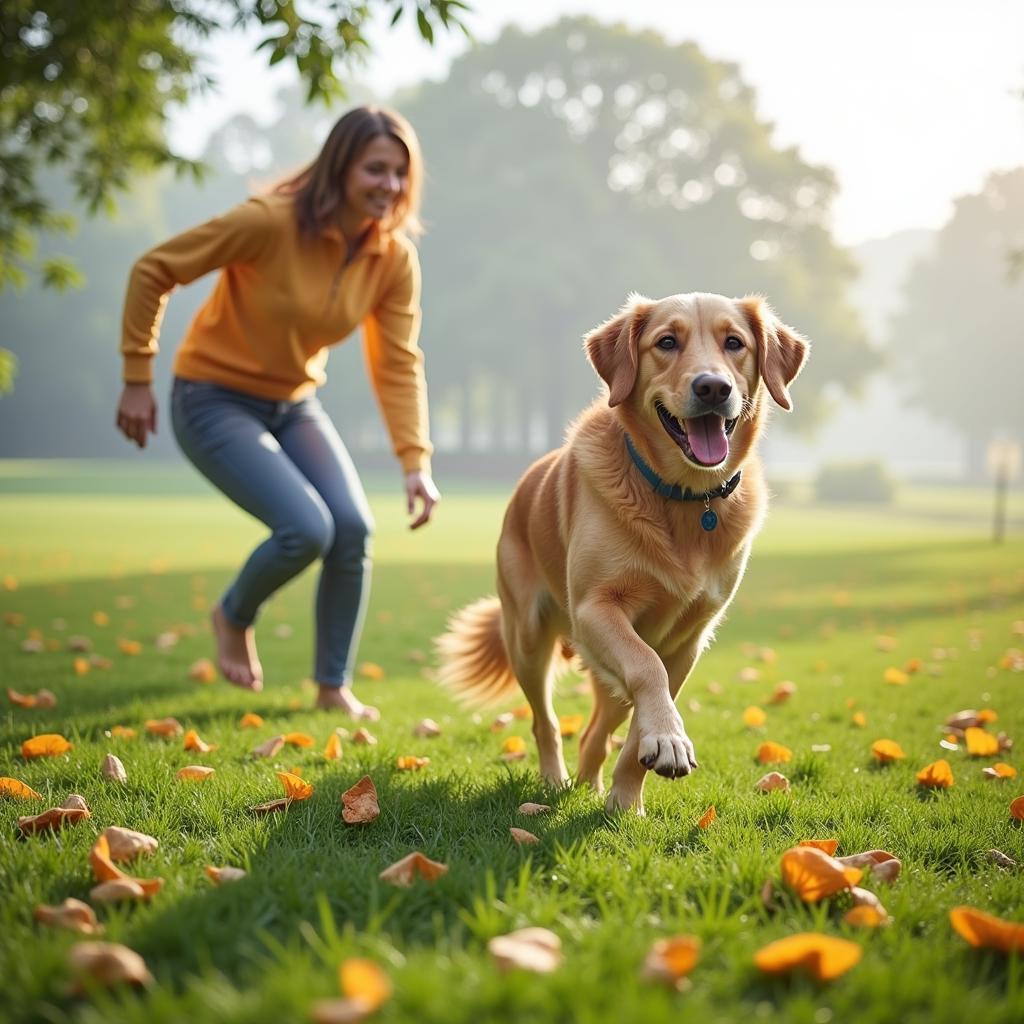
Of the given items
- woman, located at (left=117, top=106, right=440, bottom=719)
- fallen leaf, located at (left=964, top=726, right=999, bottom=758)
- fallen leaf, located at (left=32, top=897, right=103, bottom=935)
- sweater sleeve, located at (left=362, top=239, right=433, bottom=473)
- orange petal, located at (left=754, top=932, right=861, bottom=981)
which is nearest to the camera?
orange petal, located at (left=754, top=932, right=861, bottom=981)

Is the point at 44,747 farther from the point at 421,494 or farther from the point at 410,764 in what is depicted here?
the point at 421,494

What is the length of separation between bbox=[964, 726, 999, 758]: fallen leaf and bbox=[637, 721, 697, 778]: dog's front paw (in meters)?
2.04

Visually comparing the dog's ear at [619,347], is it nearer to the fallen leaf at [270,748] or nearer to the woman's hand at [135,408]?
the fallen leaf at [270,748]

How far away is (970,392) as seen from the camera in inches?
2318

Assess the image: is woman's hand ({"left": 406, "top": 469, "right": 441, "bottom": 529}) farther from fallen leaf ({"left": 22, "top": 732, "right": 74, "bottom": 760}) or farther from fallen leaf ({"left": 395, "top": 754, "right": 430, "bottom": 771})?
fallen leaf ({"left": 22, "top": 732, "right": 74, "bottom": 760})

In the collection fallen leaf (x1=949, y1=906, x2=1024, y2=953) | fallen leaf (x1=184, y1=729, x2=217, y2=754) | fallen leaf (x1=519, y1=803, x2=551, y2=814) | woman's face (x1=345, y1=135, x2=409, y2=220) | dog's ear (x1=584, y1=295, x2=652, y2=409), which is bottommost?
fallen leaf (x1=184, y1=729, x2=217, y2=754)

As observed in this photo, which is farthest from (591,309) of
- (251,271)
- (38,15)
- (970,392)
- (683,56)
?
(251,271)

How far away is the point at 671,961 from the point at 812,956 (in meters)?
0.26

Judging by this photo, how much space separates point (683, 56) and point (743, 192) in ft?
23.1

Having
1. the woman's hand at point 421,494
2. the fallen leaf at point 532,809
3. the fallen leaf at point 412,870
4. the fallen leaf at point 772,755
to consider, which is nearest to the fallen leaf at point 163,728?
the woman's hand at point 421,494

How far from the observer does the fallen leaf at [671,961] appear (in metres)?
1.65

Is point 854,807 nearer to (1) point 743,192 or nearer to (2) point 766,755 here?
(2) point 766,755

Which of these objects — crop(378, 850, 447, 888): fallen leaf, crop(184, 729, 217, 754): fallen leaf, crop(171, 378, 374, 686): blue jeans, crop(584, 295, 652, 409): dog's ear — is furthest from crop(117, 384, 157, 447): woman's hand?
crop(378, 850, 447, 888): fallen leaf

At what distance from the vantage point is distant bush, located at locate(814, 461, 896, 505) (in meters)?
37.4
